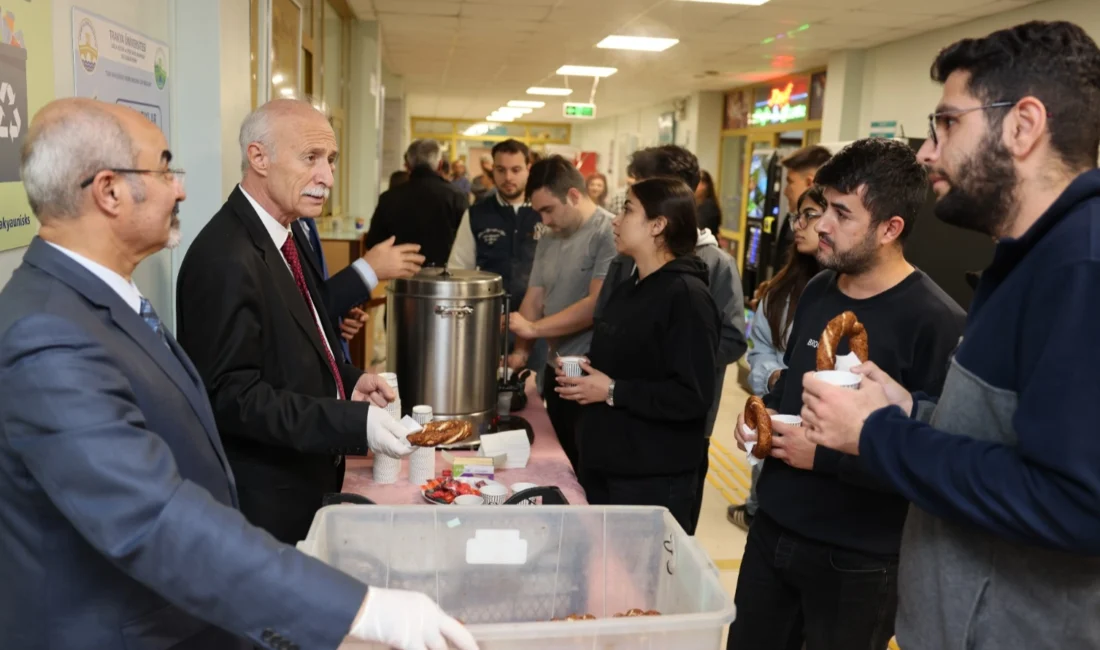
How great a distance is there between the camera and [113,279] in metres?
1.12

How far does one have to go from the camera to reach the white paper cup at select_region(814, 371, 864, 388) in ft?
4.62

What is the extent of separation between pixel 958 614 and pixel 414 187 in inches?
185

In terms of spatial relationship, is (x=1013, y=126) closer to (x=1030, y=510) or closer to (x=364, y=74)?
(x=1030, y=510)

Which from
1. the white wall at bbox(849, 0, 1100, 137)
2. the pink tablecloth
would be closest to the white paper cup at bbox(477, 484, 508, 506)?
the pink tablecloth

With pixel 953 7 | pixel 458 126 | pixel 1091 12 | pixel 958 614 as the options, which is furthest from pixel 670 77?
pixel 458 126

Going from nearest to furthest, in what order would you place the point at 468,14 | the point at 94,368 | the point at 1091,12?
the point at 94,368
the point at 1091,12
the point at 468,14

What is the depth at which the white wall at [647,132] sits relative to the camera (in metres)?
13.3

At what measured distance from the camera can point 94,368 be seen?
98 cm

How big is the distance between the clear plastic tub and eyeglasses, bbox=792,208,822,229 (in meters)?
1.50

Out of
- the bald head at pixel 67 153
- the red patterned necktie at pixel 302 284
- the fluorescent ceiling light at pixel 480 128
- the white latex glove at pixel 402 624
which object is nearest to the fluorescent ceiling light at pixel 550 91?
the fluorescent ceiling light at pixel 480 128

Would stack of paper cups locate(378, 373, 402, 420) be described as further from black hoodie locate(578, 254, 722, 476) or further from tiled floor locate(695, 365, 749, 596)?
tiled floor locate(695, 365, 749, 596)

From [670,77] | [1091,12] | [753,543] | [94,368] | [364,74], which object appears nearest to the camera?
[94,368]

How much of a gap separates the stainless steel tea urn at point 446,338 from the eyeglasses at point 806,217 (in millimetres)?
1032

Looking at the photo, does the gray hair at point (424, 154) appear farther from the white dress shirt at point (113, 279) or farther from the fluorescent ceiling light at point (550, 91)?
the fluorescent ceiling light at point (550, 91)
